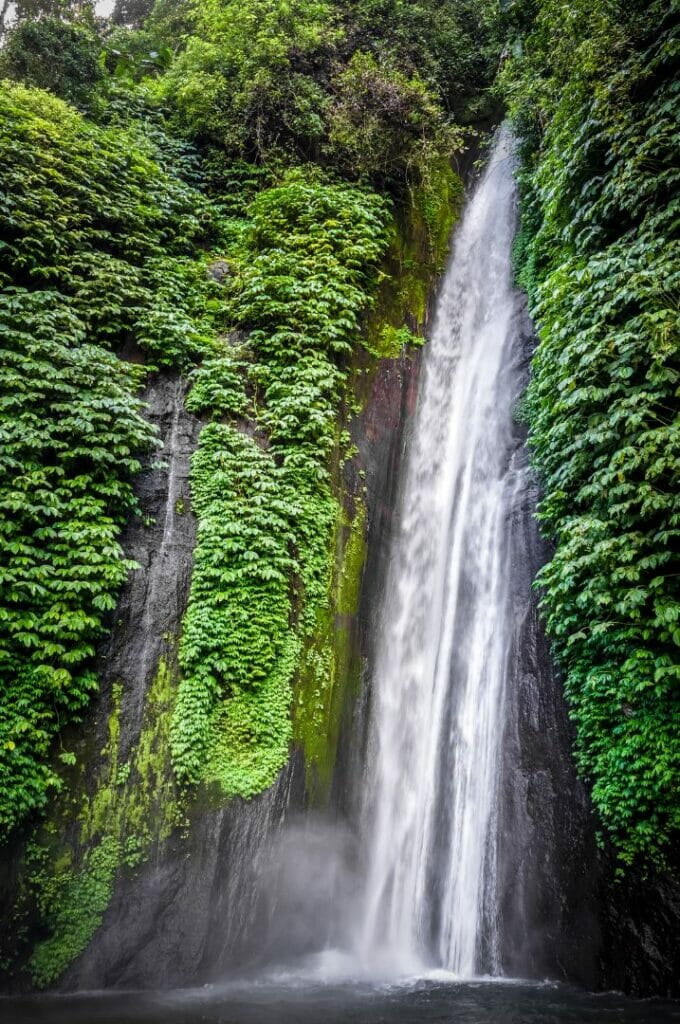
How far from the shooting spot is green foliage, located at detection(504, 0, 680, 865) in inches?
239

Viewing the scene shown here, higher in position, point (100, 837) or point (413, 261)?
point (413, 261)

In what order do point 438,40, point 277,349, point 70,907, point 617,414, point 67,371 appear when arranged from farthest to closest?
1. point 438,40
2. point 277,349
3. point 67,371
4. point 617,414
5. point 70,907

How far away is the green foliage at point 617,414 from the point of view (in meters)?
6.07

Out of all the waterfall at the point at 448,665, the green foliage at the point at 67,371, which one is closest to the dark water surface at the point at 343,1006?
the waterfall at the point at 448,665

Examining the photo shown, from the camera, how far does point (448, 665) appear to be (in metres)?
8.46

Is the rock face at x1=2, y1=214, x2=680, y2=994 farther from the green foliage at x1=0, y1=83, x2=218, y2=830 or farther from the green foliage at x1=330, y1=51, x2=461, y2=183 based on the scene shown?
the green foliage at x1=330, y1=51, x2=461, y2=183

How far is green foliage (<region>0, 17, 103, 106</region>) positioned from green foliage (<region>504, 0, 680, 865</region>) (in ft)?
30.5

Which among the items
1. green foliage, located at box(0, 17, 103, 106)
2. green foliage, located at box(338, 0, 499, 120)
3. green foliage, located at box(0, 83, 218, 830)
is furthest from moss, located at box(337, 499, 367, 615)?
green foliage, located at box(338, 0, 499, 120)

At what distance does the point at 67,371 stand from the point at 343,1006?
297 inches

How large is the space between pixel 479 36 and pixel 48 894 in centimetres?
1892

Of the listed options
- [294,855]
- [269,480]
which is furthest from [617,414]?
[294,855]

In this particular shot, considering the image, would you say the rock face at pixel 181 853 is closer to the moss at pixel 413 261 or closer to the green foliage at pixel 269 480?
the green foliage at pixel 269 480

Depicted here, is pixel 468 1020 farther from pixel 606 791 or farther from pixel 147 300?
A: pixel 147 300

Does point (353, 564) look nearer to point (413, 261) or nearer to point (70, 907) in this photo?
point (70, 907)
